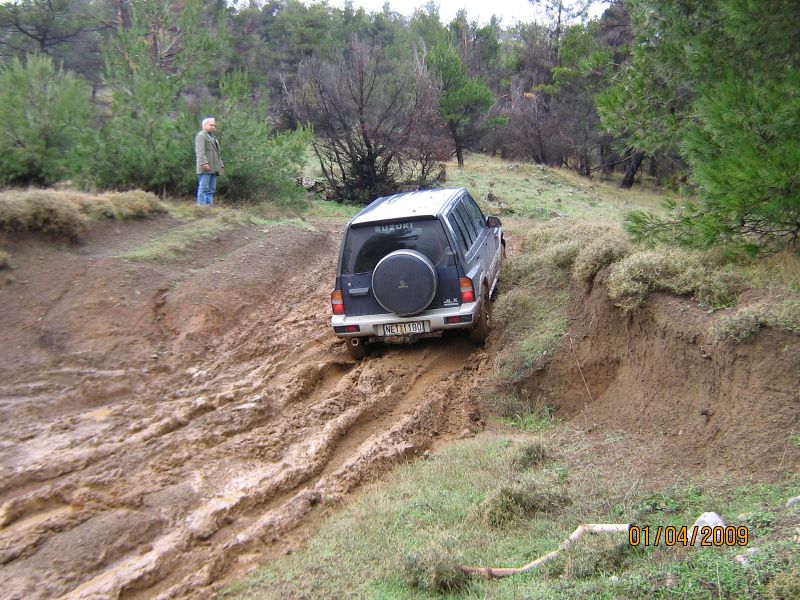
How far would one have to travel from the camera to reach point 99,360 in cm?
799

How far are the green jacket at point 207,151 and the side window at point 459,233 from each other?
236 inches

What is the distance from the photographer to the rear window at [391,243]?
7840 mm

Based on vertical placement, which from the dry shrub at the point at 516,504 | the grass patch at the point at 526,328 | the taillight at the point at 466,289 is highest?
the taillight at the point at 466,289

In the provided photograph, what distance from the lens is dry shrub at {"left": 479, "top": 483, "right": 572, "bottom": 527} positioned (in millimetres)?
4625

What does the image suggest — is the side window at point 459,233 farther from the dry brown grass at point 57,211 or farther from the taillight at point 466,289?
the dry brown grass at point 57,211

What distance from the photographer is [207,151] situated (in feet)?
41.4

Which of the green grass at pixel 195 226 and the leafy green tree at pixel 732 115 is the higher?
the leafy green tree at pixel 732 115

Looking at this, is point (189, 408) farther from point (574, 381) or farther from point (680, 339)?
point (680, 339)

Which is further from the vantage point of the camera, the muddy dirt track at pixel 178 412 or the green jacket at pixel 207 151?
the green jacket at pixel 207 151

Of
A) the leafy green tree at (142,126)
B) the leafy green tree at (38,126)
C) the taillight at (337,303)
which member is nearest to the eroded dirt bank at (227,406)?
the taillight at (337,303)

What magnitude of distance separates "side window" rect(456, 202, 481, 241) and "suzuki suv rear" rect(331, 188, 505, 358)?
0.52 m

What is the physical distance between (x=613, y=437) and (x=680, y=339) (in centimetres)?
105

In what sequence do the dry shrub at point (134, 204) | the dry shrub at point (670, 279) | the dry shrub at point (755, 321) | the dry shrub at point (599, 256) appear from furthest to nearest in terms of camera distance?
the dry shrub at point (134, 204), the dry shrub at point (599, 256), the dry shrub at point (670, 279), the dry shrub at point (755, 321)

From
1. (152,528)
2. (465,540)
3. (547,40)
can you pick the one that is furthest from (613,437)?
(547,40)
